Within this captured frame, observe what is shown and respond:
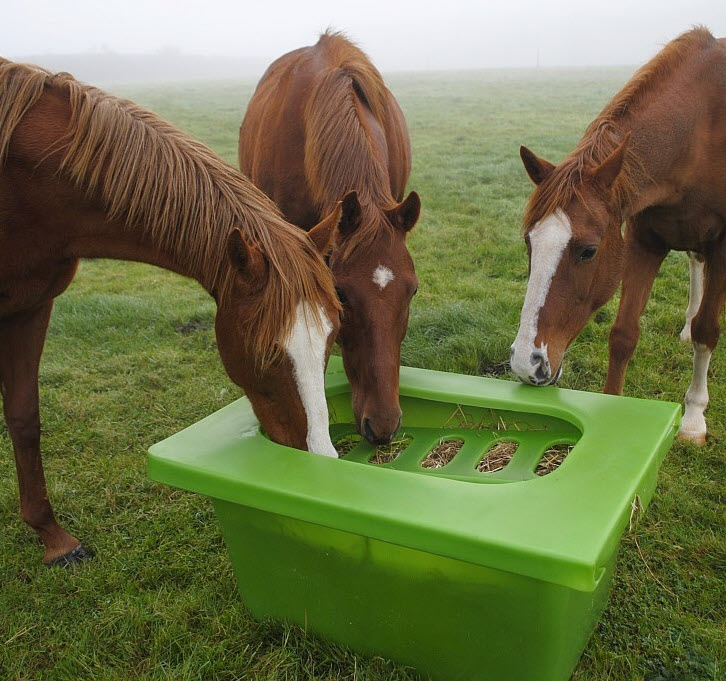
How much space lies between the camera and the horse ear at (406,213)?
2.67 m

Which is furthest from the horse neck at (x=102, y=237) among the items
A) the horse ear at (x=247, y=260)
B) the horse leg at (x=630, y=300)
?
the horse leg at (x=630, y=300)

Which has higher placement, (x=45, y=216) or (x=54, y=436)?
(x=45, y=216)

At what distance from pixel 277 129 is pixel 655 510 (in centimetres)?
262

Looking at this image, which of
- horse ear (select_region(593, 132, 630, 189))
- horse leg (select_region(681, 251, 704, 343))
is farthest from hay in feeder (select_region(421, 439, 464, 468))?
horse leg (select_region(681, 251, 704, 343))

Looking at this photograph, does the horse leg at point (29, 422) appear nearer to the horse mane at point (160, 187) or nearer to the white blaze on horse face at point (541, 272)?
the horse mane at point (160, 187)

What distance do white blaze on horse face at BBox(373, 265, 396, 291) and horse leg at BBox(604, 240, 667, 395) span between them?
138 centimetres

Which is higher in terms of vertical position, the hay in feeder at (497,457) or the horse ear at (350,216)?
the horse ear at (350,216)

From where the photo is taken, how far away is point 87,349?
15.0 feet

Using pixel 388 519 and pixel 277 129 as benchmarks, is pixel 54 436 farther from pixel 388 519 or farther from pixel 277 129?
pixel 388 519

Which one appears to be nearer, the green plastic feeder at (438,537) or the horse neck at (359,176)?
the green plastic feeder at (438,537)

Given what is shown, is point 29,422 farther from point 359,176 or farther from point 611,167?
point 611,167

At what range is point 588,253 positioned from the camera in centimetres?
266

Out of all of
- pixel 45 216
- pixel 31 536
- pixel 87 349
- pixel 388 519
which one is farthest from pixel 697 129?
pixel 87 349

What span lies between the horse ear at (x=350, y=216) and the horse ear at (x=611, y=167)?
3.22 ft
